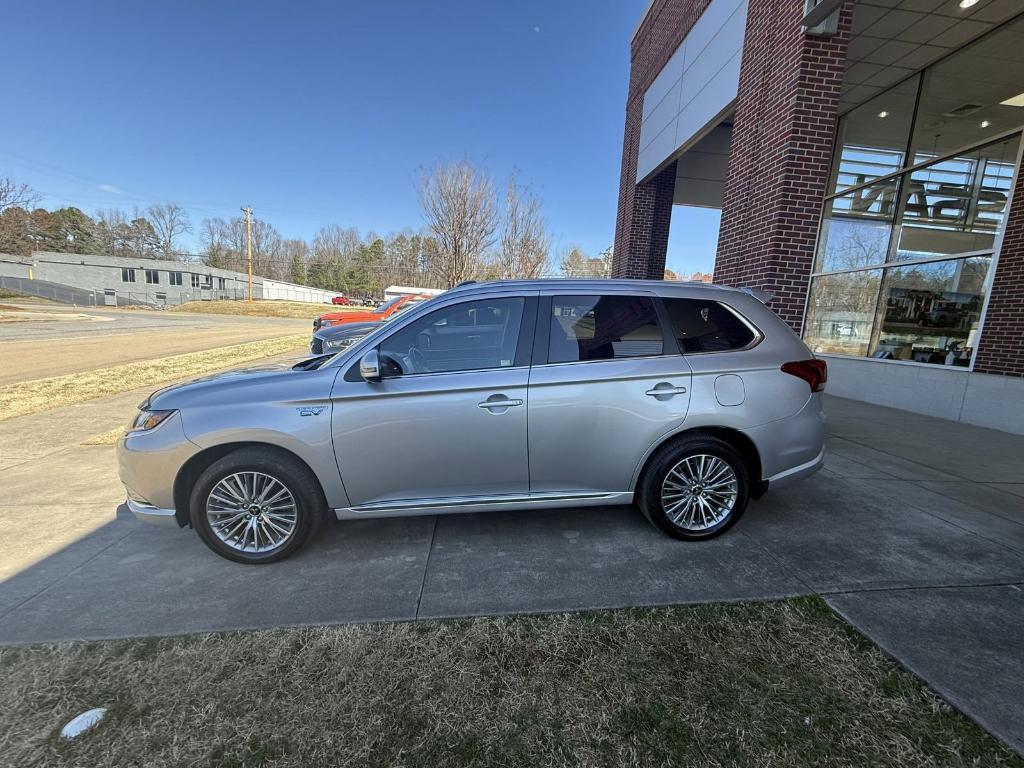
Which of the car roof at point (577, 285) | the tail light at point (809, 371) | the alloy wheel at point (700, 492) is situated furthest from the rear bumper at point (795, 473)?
the car roof at point (577, 285)

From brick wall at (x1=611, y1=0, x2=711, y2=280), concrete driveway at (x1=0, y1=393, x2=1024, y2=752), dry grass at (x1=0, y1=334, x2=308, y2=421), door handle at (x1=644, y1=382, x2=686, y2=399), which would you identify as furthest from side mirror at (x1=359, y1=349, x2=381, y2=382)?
brick wall at (x1=611, y1=0, x2=711, y2=280)

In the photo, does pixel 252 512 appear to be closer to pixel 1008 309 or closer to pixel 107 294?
pixel 1008 309

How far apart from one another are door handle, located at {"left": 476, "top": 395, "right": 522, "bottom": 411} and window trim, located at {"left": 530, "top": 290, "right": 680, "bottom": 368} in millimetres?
276

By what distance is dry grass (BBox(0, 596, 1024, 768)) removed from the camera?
5.84ft

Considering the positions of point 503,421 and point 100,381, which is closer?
point 503,421

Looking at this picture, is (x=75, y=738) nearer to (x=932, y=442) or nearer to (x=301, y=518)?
(x=301, y=518)

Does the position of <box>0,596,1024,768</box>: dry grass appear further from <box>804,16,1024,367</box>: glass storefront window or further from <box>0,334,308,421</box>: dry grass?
<box>804,16,1024,367</box>: glass storefront window

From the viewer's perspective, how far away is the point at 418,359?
318 cm

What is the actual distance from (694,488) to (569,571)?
108 cm

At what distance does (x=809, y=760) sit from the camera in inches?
68.9

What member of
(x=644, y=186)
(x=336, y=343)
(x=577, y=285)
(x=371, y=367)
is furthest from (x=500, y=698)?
(x=644, y=186)

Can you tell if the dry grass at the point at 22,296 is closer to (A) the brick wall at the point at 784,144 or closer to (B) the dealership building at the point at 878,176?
(B) the dealership building at the point at 878,176

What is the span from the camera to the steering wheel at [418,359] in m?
3.14

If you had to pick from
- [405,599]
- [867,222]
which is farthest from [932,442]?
[405,599]
